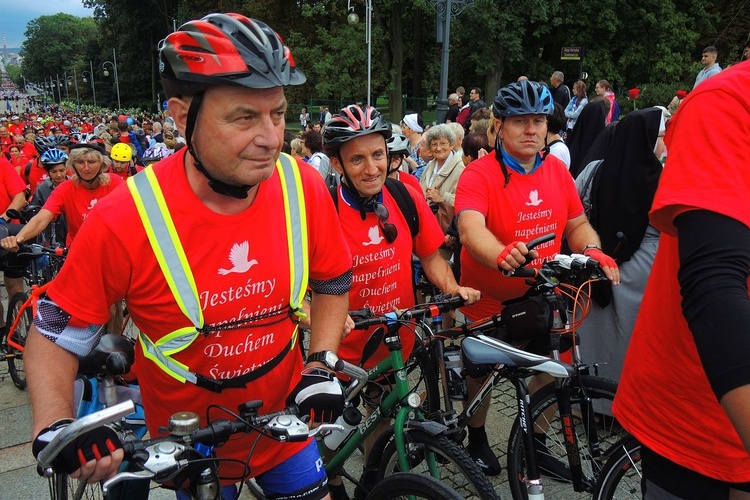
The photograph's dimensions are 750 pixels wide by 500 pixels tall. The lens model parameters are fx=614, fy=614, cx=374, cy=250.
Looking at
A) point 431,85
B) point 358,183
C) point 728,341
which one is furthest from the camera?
point 431,85

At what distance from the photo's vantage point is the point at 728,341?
1.11m

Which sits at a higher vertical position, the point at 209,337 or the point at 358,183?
the point at 358,183

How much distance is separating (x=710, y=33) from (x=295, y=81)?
35.9 m

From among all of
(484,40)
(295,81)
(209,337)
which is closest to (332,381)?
(209,337)

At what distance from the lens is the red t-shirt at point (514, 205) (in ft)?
11.3

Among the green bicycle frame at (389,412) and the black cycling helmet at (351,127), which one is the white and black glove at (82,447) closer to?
the green bicycle frame at (389,412)

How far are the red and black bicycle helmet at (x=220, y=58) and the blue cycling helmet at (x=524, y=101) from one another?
6.22 feet

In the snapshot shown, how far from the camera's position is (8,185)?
679cm

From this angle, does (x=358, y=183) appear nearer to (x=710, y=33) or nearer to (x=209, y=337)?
(x=209, y=337)

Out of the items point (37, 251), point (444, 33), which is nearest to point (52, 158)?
point (37, 251)

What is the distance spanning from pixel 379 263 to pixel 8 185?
17.8 feet

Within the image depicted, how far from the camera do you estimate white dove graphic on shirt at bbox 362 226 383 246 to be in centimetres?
327

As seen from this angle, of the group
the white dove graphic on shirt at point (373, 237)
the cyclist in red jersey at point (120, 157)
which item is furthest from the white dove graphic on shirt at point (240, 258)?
the cyclist in red jersey at point (120, 157)

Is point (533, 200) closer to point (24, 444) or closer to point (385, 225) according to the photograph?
point (385, 225)
